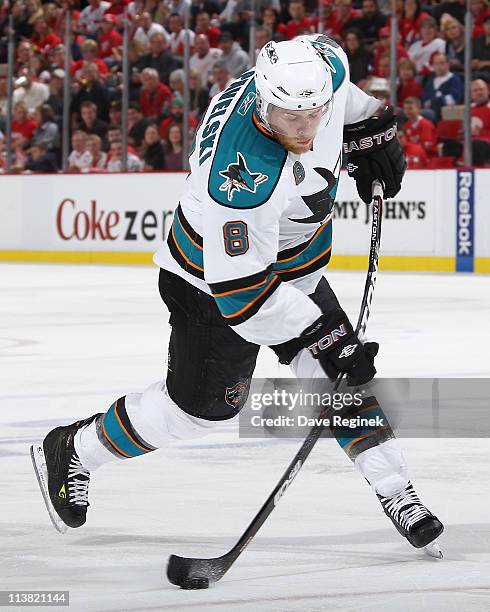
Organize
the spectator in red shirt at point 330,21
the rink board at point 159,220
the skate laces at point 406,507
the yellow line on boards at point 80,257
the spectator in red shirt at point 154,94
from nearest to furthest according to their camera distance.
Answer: the skate laces at point 406,507
the rink board at point 159,220
the spectator in red shirt at point 330,21
the spectator in red shirt at point 154,94
the yellow line on boards at point 80,257

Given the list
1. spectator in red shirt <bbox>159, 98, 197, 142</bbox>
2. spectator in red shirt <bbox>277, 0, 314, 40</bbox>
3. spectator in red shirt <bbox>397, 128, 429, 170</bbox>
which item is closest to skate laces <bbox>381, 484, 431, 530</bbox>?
spectator in red shirt <bbox>397, 128, 429, 170</bbox>

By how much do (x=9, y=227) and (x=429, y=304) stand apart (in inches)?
284

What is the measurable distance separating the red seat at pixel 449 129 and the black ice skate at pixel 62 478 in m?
9.42

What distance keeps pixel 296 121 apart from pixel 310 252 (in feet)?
1.57

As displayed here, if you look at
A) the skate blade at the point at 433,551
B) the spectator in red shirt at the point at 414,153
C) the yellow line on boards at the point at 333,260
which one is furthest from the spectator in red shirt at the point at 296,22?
the skate blade at the point at 433,551

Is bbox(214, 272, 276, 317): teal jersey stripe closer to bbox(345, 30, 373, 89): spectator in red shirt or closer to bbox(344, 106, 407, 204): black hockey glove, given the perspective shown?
bbox(344, 106, 407, 204): black hockey glove

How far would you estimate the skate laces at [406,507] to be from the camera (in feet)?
10.1

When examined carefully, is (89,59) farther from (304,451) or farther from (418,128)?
(304,451)

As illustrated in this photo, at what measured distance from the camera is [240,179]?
295 centimetres

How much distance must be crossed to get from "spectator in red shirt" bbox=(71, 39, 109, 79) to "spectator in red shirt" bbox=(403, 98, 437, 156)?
12.9 ft

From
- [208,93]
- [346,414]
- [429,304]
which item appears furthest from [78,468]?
[208,93]

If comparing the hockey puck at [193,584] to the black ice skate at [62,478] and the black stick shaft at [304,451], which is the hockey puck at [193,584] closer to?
the black stick shaft at [304,451]

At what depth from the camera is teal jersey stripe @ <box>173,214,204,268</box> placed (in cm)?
325

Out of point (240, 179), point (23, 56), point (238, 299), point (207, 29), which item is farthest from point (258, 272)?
point (23, 56)
